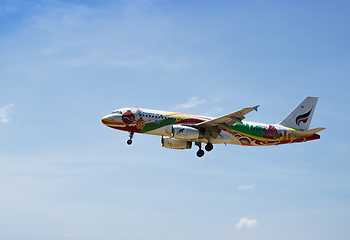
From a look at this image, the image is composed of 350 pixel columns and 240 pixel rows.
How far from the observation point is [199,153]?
140 feet

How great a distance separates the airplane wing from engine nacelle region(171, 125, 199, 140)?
1.13 metres

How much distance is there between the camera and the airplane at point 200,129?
39375mm

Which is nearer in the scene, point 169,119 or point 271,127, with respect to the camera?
point 169,119

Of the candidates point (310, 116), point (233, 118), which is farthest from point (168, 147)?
point (310, 116)

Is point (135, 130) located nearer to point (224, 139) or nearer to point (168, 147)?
point (168, 147)

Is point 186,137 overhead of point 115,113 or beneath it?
beneath

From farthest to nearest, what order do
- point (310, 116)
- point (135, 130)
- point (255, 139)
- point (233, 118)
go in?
point (310, 116) → point (255, 139) → point (135, 130) → point (233, 118)

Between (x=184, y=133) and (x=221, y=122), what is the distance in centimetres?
394

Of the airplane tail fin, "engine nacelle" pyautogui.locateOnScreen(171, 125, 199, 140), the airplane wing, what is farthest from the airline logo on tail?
"engine nacelle" pyautogui.locateOnScreen(171, 125, 199, 140)

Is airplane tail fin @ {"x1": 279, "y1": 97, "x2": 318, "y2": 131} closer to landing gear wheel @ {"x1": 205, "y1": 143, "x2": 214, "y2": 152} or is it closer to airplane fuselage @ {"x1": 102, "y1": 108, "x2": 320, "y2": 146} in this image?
airplane fuselage @ {"x1": 102, "y1": 108, "x2": 320, "y2": 146}

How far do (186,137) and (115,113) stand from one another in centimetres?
800

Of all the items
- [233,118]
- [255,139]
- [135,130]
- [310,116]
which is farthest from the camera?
[310,116]

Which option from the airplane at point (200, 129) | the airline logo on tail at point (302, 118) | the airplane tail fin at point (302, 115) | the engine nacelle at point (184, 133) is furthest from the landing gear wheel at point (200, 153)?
the airline logo on tail at point (302, 118)

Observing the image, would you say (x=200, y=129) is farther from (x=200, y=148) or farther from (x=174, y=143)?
(x=174, y=143)
